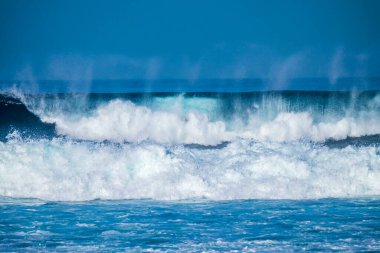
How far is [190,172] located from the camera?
8828 millimetres

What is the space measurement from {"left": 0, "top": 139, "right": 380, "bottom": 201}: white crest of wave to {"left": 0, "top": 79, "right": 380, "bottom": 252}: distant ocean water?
0.02m

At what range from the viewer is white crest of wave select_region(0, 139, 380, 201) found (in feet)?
26.6

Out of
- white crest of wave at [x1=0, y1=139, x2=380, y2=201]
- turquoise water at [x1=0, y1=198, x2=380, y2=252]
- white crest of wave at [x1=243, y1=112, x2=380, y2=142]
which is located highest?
white crest of wave at [x1=243, y1=112, x2=380, y2=142]

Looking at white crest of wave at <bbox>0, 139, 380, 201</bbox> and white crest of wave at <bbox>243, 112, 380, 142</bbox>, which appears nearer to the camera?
white crest of wave at <bbox>0, 139, 380, 201</bbox>

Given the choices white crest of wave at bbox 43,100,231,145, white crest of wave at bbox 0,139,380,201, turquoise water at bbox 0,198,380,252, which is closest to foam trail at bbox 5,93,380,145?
white crest of wave at bbox 43,100,231,145

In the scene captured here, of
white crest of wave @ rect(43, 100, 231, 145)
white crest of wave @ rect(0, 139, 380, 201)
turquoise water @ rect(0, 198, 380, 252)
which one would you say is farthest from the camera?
white crest of wave @ rect(43, 100, 231, 145)

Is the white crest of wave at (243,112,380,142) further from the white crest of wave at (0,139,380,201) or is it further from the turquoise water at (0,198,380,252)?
the turquoise water at (0,198,380,252)

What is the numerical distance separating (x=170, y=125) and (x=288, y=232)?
8201mm

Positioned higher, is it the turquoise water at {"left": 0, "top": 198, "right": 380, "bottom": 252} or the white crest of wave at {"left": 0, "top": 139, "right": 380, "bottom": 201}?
the white crest of wave at {"left": 0, "top": 139, "right": 380, "bottom": 201}

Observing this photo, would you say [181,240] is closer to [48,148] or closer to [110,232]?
[110,232]

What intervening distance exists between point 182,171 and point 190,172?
0.19 metres

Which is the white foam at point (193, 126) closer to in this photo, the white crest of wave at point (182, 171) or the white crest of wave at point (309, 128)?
the white crest of wave at point (309, 128)

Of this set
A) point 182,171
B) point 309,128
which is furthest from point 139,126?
point 182,171

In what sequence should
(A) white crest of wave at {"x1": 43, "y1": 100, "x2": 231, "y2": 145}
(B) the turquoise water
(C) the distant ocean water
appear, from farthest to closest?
(A) white crest of wave at {"x1": 43, "y1": 100, "x2": 231, "y2": 145}, (C) the distant ocean water, (B) the turquoise water
